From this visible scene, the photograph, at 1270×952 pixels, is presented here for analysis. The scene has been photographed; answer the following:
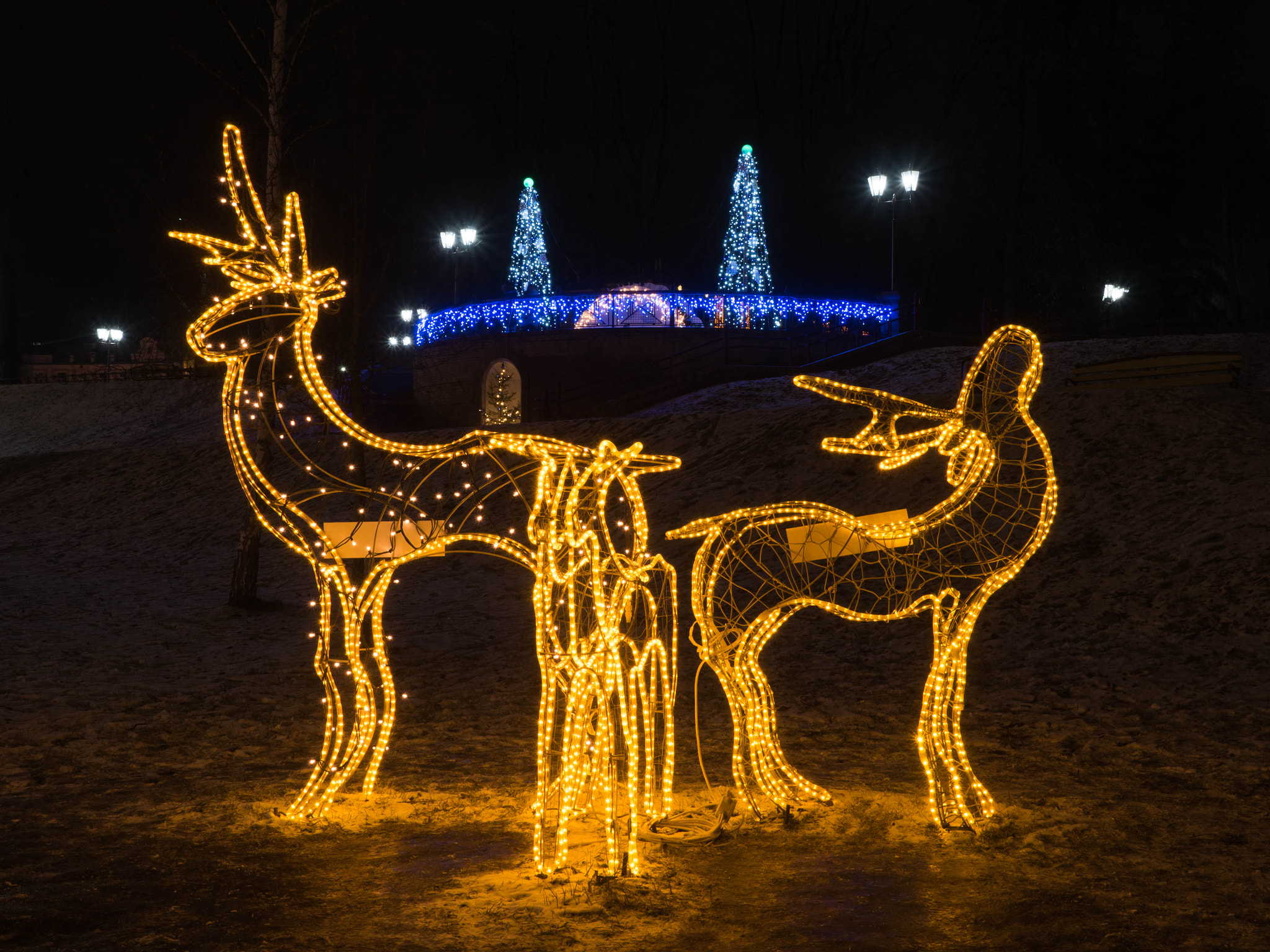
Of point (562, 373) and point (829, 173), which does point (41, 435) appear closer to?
point (562, 373)

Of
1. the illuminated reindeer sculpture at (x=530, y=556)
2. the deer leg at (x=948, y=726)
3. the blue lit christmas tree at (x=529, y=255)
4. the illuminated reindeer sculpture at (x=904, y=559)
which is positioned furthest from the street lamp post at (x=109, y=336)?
the deer leg at (x=948, y=726)

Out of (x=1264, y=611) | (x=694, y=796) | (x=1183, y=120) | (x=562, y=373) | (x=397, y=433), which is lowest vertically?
(x=694, y=796)

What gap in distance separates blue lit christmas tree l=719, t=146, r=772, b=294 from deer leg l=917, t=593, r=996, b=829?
23.9 metres

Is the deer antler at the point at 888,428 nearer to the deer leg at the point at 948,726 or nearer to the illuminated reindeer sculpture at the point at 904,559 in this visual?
the illuminated reindeer sculpture at the point at 904,559

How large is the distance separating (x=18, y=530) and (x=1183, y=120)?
3159 cm

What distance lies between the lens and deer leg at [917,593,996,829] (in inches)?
226

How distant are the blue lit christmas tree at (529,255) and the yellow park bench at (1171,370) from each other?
58.7ft

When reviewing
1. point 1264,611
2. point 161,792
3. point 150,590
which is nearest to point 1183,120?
point 1264,611

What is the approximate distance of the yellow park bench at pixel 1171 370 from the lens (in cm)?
1633

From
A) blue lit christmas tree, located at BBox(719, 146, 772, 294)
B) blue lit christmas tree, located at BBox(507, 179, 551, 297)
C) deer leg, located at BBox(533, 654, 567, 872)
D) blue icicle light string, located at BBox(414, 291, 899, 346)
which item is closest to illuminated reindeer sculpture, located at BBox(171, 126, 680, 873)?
deer leg, located at BBox(533, 654, 567, 872)

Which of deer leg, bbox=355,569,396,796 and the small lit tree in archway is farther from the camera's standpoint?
the small lit tree in archway

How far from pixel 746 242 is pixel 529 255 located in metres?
6.38

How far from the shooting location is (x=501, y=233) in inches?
1650

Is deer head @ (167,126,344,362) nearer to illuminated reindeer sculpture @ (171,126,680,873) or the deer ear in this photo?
illuminated reindeer sculpture @ (171,126,680,873)
